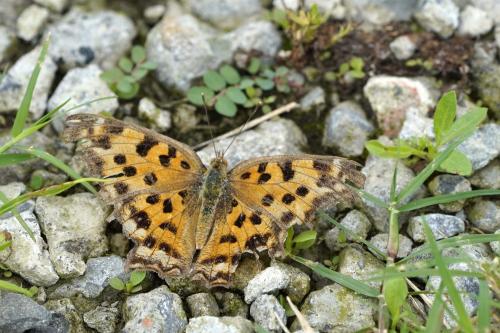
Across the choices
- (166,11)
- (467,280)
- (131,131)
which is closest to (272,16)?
(166,11)

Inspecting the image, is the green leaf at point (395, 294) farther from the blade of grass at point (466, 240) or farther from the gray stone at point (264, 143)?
the gray stone at point (264, 143)

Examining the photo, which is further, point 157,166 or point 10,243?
point 157,166

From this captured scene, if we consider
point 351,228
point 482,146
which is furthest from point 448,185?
point 351,228

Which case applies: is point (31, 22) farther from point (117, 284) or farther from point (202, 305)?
point (202, 305)

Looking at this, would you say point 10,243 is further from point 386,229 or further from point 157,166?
point 386,229

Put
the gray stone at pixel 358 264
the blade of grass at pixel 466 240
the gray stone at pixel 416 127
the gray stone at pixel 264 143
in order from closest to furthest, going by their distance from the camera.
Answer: the blade of grass at pixel 466 240 → the gray stone at pixel 358 264 → the gray stone at pixel 416 127 → the gray stone at pixel 264 143

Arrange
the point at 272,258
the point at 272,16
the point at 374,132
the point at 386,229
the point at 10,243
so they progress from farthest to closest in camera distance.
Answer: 1. the point at 272,16
2. the point at 374,132
3. the point at 386,229
4. the point at 272,258
5. the point at 10,243

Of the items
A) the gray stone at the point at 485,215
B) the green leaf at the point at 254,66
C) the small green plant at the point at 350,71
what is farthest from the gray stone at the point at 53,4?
the gray stone at the point at 485,215
